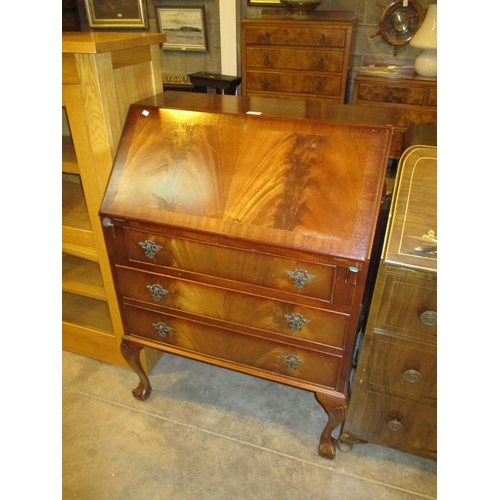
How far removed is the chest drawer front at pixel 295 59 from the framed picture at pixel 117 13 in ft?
4.77

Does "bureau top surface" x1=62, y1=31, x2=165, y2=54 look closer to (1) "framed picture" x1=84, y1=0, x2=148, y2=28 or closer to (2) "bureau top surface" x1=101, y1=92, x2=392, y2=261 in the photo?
(2) "bureau top surface" x1=101, y1=92, x2=392, y2=261

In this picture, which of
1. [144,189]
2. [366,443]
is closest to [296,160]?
[144,189]

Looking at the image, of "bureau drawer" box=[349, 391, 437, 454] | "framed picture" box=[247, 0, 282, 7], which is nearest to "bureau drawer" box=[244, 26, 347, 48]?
"framed picture" box=[247, 0, 282, 7]

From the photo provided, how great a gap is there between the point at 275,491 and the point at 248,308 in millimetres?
729

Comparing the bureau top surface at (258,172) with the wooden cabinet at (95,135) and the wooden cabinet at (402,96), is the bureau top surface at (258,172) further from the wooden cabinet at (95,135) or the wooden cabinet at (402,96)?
the wooden cabinet at (402,96)

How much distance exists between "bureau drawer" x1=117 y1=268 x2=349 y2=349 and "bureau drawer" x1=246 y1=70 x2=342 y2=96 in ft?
7.93

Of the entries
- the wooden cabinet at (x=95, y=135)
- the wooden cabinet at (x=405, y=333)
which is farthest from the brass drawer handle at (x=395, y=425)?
the wooden cabinet at (x=95, y=135)

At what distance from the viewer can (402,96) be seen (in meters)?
2.92

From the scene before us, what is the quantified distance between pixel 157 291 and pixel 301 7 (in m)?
2.67

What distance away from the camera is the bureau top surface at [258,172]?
1080mm

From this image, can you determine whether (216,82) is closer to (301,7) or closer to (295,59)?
(295,59)

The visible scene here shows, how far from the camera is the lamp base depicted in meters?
2.85

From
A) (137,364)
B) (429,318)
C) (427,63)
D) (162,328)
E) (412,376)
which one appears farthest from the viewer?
(427,63)

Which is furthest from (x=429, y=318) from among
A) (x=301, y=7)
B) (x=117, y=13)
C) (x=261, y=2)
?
(x=117, y=13)
